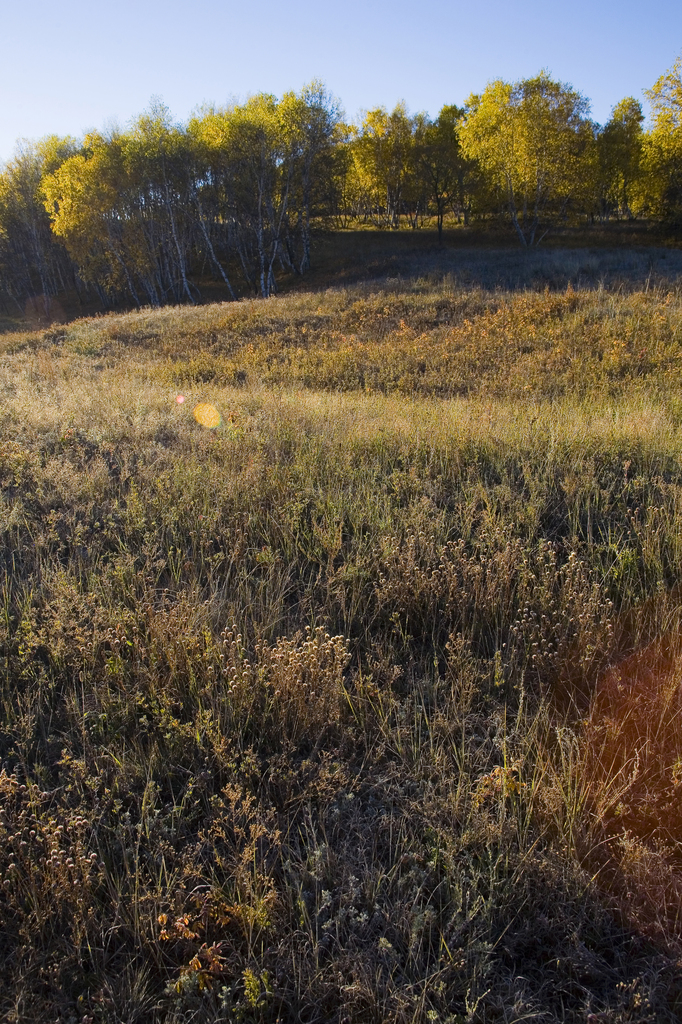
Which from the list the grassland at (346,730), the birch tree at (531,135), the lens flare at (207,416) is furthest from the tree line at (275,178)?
the grassland at (346,730)

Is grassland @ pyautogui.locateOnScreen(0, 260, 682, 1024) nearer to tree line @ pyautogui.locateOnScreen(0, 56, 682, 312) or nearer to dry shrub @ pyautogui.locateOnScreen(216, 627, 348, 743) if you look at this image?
dry shrub @ pyautogui.locateOnScreen(216, 627, 348, 743)

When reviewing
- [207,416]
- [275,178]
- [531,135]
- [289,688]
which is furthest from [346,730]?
[531,135]

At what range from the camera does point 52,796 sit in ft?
7.47

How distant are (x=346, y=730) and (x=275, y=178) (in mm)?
37559

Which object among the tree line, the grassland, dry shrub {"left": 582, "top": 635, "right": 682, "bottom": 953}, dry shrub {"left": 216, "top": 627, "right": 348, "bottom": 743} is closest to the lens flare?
the grassland

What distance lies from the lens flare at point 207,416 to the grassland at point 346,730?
122cm

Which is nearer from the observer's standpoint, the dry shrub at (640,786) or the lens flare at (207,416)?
the dry shrub at (640,786)

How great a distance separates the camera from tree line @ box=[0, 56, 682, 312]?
106ft

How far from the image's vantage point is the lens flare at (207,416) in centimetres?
687

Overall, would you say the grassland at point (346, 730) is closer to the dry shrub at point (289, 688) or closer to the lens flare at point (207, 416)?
the dry shrub at point (289, 688)

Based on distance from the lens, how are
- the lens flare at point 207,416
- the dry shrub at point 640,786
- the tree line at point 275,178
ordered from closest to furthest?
the dry shrub at point 640,786
the lens flare at point 207,416
the tree line at point 275,178

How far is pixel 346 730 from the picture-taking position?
256 cm

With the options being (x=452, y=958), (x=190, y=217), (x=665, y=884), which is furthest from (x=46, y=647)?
(x=190, y=217)

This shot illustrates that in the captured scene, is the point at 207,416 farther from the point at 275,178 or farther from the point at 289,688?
the point at 275,178
